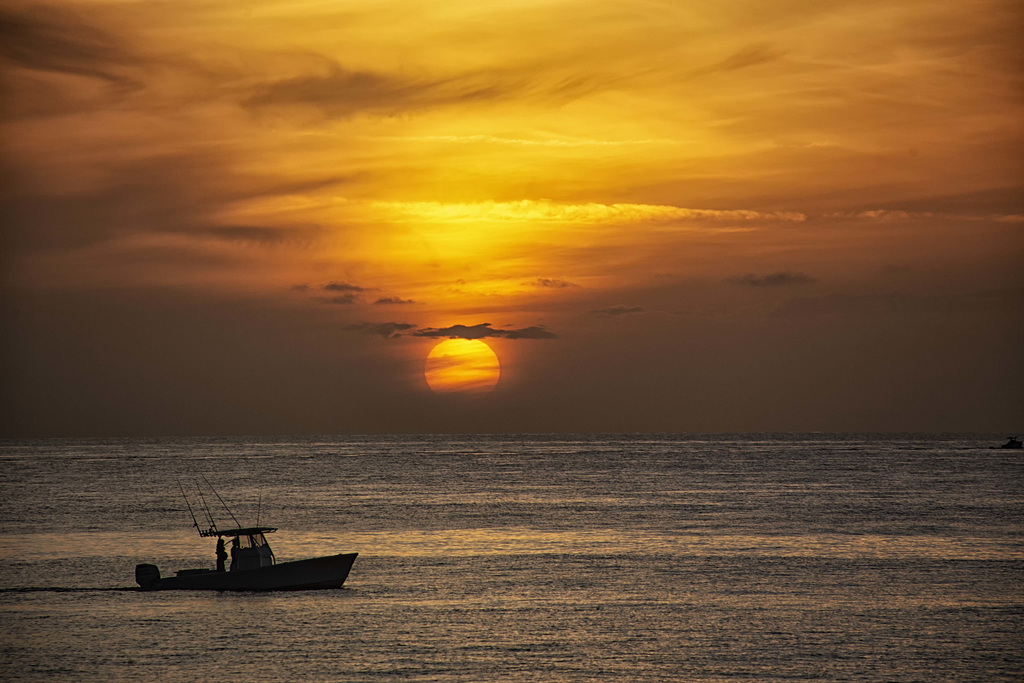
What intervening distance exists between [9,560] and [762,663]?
49605 millimetres

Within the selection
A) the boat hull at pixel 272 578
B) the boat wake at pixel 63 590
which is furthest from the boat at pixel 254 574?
the boat wake at pixel 63 590

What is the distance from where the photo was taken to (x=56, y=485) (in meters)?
155

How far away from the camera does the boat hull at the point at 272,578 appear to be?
52.3 metres

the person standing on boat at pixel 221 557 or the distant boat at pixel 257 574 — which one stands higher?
the person standing on boat at pixel 221 557

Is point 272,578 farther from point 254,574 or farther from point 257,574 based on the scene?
point 254,574

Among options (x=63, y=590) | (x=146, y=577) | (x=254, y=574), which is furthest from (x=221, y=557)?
(x=63, y=590)

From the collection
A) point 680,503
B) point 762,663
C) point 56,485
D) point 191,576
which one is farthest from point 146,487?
point 762,663

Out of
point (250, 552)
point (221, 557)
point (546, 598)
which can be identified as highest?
point (250, 552)

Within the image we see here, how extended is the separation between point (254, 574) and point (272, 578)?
Answer: 0.99m

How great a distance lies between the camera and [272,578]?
5278 cm

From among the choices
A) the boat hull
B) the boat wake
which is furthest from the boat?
the boat wake

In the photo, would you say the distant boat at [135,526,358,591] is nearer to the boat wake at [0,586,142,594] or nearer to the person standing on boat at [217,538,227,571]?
the person standing on boat at [217,538,227,571]

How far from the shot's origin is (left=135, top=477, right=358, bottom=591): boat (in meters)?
52.2

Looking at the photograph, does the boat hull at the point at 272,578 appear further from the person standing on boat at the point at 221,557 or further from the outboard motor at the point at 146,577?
the person standing on boat at the point at 221,557
